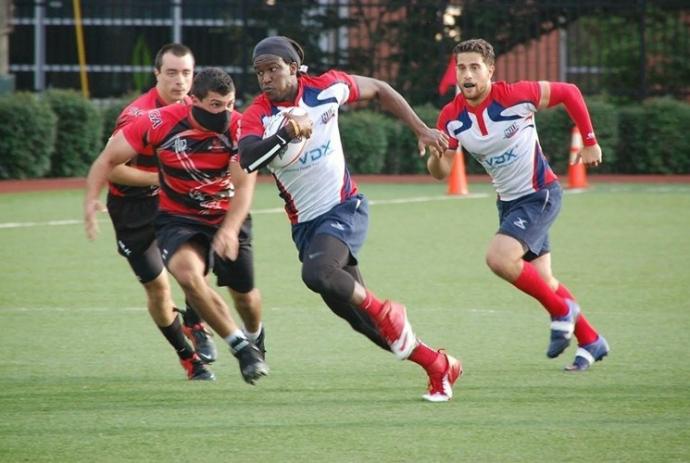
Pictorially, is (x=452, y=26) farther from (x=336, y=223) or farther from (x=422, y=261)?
(x=336, y=223)

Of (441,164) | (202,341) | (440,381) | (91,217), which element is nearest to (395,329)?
(440,381)

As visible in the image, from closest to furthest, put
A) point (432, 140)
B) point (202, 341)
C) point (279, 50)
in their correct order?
point (279, 50) → point (432, 140) → point (202, 341)

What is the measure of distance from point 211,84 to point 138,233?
1.33 metres

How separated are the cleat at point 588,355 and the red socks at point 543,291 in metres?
0.26

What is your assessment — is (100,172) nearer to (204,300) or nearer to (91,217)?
(91,217)

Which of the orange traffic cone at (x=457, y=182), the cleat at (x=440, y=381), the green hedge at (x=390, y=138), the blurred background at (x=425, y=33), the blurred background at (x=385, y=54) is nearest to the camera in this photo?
the cleat at (x=440, y=381)

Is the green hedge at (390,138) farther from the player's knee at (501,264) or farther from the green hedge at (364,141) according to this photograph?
the player's knee at (501,264)

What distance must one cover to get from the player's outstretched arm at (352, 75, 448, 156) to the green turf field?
141 centimetres

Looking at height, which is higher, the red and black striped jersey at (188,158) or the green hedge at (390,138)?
the red and black striped jersey at (188,158)

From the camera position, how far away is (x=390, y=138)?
26.1m

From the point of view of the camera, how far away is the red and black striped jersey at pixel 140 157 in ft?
31.1

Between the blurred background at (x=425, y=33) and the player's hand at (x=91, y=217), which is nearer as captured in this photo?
the player's hand at (x=91, y=217)

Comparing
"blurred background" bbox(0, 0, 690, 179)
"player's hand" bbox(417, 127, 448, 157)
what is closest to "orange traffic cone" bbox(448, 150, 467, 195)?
"blurred background" bbox(0, 0, 690, 179)

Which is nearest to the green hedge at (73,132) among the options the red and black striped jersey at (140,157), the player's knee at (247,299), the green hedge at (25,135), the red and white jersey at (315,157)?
the green hedge at (25,135)
